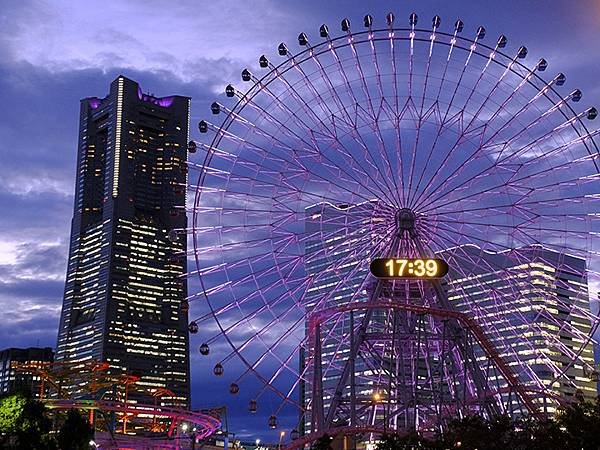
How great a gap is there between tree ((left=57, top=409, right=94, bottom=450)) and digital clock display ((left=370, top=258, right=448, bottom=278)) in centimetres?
1998

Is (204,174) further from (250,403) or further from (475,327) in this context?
(475,327)

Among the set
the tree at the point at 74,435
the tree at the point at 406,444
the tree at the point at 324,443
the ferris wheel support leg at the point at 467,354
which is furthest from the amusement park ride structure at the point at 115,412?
the tree at the point at 406,444

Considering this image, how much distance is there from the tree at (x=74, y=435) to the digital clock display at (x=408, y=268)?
19984 millimetres

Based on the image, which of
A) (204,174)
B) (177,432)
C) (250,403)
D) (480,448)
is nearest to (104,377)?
(177,432)

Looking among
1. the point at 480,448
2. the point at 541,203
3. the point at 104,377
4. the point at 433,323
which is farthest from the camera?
the point at 104,377

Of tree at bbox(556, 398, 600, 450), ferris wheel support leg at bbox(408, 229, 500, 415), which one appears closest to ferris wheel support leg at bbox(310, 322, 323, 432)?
ferris wheel support leg at bbox(408, 229, 500, 415)

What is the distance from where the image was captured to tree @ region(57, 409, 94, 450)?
5275 centimetres

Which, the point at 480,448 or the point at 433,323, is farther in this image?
the point at 433,323

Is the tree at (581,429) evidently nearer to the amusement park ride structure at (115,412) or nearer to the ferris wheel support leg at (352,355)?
Result: the ferris wheel support leg at (352,355)

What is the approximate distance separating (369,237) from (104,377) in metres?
39.3

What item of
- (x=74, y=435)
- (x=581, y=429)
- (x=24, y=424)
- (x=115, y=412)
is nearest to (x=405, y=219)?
(x=581, y=429)

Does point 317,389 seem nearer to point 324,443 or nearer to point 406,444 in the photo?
point 324,443

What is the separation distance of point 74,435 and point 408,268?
2212 cm

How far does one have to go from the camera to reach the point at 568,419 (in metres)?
46.5
